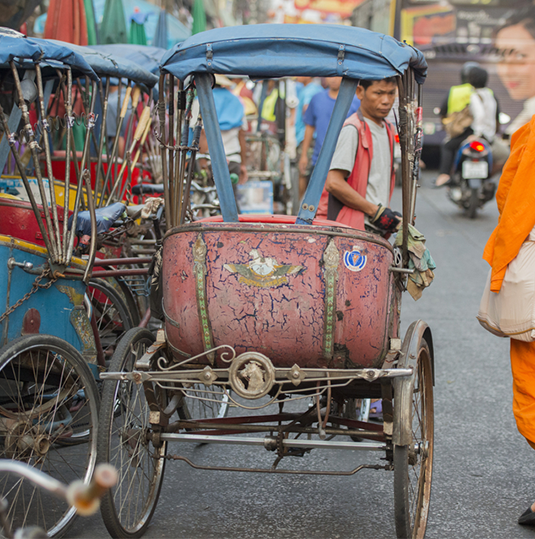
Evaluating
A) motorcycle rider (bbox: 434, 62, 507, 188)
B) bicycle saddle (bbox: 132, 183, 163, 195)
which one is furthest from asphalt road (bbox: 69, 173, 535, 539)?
motorcycle rider (bbox: 434, 62, 507, 188)

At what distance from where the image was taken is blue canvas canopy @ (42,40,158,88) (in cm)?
401

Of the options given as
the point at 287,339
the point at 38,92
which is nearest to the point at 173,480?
the point at 287,339

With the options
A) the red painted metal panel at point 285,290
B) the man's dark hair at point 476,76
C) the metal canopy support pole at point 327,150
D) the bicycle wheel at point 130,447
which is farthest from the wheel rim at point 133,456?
the man's dark hair at point 476,76

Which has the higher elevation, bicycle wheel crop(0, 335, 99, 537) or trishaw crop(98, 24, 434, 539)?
trishaw crop(98, 24, 434, 539)

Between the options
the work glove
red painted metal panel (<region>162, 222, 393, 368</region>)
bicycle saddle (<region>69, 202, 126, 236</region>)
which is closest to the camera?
red painted metal panel (<region>162, 222, 393, 368</region>)

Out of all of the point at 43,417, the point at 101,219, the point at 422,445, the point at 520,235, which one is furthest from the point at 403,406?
the point at 101,219

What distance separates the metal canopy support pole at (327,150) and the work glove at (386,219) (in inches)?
40.3

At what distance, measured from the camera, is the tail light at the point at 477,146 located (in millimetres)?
10344

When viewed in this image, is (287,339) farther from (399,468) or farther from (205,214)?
(205,214)

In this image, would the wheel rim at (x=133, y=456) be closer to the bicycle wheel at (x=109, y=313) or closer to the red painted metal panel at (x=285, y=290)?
the red painted metal panel at (x=285, y=290)

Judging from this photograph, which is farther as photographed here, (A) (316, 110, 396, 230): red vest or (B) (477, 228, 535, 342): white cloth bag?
(A) (316, 110, 396, 230): red vest

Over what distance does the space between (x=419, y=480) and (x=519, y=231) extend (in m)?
1.12

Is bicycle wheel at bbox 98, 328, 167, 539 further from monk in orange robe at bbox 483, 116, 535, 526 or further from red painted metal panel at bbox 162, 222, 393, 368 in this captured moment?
monk in orange robe at bbox 483, 116, 535, 526

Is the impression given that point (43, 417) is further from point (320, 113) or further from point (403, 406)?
point (320, 113)
